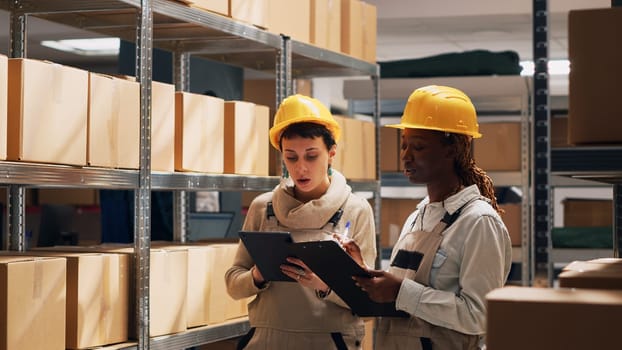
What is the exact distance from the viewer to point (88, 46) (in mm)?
11219

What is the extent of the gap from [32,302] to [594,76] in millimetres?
1934

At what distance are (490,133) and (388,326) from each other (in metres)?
4.06

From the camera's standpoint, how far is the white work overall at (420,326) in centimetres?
268

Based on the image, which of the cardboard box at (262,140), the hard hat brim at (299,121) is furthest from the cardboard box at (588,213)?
the hard hat brim at (299,121)

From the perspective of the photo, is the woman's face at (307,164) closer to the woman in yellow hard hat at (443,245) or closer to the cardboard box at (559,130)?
the woman in yellow hard hat at (443,245)

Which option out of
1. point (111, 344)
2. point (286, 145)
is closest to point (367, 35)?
point (286, 145)

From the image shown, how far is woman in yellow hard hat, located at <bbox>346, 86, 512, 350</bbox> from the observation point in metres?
2.60

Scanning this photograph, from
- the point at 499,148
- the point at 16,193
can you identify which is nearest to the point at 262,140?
the point at 16,193

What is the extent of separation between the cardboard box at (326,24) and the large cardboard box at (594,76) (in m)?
2.93

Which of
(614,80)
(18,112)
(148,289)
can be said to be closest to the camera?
(614,80)

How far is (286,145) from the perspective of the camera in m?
3.48

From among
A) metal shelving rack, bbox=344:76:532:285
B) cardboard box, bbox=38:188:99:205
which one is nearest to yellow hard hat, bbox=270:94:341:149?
metal shelving rack, bbox=344:76:532:285

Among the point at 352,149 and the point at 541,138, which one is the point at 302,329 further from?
the point at 352,149

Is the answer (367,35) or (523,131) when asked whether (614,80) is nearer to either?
(367,35)
